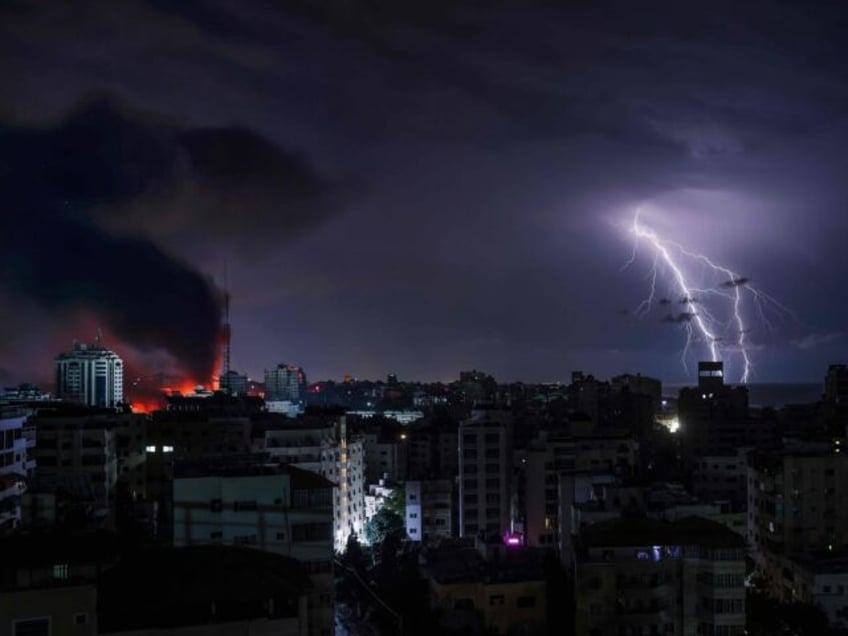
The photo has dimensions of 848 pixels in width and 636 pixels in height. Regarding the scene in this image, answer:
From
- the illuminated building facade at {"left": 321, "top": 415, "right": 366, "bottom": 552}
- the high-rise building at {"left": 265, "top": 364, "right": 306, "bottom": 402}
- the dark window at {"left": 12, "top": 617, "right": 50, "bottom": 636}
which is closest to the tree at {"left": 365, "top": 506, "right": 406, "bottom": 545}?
the illuminated building facade at {"left": 321, "top": 415, "right": 366, "bottom": 552}

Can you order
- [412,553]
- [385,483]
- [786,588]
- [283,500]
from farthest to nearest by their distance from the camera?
1. [385,483]
2. [412,553]
3. [786,588]
4. [283,500]

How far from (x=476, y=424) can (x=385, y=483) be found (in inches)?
221

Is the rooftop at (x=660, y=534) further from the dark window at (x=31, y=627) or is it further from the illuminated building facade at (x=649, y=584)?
the dark window at (x=31, y=627)

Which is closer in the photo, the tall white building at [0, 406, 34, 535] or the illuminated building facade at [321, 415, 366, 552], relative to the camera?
the tall white building at [0, 406, 34, 535]

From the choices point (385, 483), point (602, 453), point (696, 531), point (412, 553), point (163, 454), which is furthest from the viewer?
point (385, 483)

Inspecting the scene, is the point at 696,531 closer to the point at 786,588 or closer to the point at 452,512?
the point at 786,588

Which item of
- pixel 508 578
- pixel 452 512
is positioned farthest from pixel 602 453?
pixel 508 578

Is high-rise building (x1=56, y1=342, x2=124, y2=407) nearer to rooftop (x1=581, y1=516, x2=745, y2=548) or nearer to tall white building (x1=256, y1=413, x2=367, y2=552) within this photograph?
tall white building (x1=256, y1=413, x2=367, y2=552)

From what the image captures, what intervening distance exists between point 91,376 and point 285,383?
93.5ft

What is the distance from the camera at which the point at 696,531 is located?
42.4 ft

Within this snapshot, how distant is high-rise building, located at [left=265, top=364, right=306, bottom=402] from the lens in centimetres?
6994

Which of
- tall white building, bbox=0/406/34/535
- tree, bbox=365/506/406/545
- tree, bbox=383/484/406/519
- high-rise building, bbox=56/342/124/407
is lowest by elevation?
tree, bbox=365/506/406/545

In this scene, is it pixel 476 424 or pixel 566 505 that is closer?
pixel 566 505

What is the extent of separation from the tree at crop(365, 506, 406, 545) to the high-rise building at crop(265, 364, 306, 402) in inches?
1845
